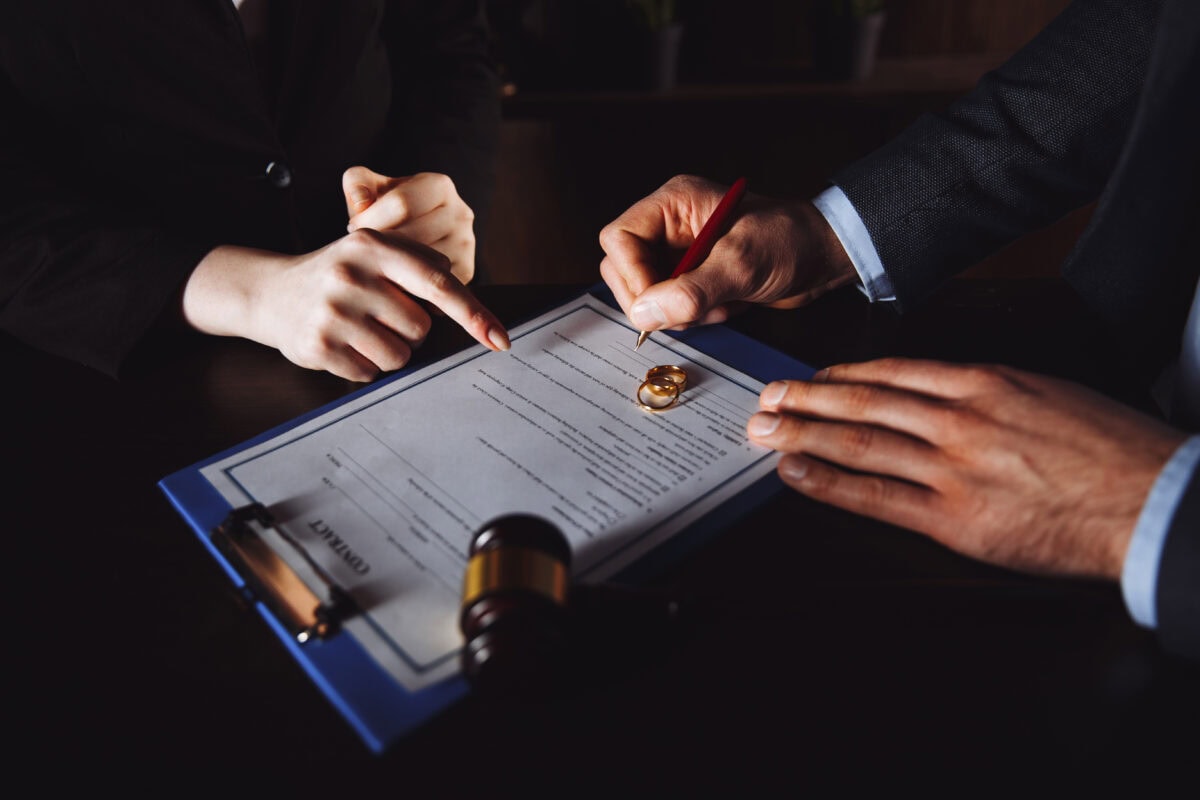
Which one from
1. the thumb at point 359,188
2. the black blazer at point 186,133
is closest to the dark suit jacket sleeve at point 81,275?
the black blazer at point 186,133

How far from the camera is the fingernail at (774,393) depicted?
699 millimetres

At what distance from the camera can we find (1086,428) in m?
0.59

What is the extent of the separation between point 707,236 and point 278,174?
671 millimetres

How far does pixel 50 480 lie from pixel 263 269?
31cm

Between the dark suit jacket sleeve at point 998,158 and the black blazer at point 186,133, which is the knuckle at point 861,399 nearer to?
the dark suit jacket sleeve at point 998,158

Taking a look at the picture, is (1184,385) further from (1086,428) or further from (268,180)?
(268,180)

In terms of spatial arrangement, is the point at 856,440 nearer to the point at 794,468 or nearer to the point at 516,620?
the point at 794,468

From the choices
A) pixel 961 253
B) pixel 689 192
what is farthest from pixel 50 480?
pixel 961 253

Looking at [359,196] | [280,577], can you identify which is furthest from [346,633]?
[359,196]

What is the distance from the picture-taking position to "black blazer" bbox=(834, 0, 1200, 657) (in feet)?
2.57

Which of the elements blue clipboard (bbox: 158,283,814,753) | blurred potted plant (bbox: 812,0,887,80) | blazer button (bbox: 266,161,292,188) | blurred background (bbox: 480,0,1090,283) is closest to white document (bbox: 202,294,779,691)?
blue clipboard (bbox: 158,283,814,753)

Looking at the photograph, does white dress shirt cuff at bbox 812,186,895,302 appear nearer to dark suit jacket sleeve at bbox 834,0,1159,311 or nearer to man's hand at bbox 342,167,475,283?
dark suit jacket sleeve at bbox 834,0,1159,311

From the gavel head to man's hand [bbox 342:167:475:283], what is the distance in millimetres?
517

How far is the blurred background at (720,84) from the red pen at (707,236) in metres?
1.36
